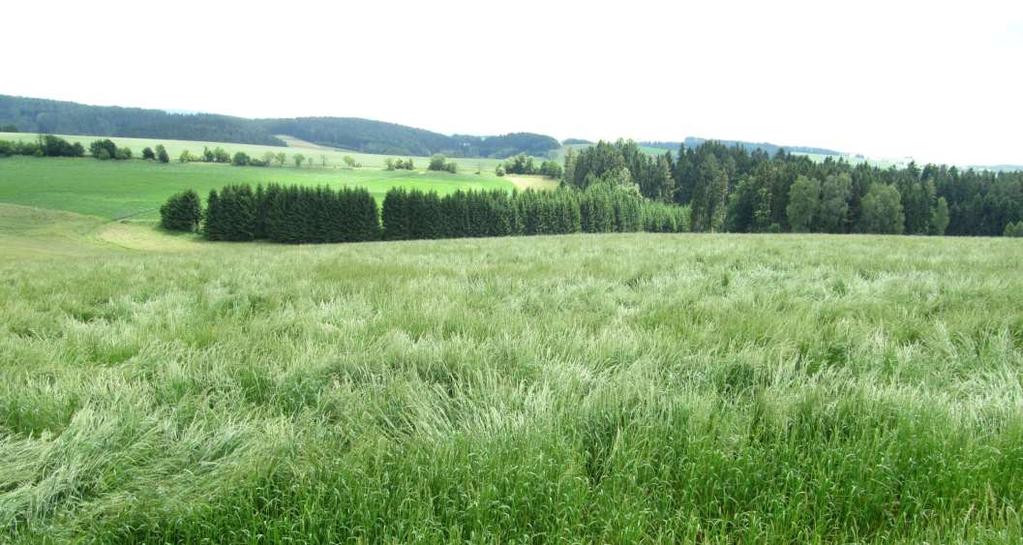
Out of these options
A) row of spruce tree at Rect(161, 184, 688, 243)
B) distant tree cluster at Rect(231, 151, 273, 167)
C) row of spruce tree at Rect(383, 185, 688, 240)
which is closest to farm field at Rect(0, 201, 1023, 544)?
row of spruce tree at Rect(383, 185, 688, 240)

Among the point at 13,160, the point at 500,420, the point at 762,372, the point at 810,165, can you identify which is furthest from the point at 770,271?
the point at 13,160

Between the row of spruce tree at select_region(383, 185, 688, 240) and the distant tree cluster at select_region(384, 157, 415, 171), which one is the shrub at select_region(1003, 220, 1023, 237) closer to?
the row of spruce tree at select_region(383, 185, 688, 240)

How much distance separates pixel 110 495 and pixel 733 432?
7.93 feet

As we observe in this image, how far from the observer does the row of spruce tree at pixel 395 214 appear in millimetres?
80938

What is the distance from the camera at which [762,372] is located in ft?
9.30

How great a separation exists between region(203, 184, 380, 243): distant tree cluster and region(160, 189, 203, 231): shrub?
319cm

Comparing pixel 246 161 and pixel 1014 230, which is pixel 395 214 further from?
pixel 1014 230

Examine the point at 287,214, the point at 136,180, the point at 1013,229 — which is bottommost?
the point at 287,214

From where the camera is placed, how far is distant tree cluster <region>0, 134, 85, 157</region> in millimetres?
122125

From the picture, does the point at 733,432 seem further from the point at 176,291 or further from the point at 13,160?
the point at 13,160

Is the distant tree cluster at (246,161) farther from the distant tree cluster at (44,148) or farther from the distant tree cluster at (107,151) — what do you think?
the distant tree cluster at (44,148)

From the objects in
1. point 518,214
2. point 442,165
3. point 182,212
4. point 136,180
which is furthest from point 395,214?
point 442,165

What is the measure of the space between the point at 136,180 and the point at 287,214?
51.1 meters

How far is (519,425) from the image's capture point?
2.13m
